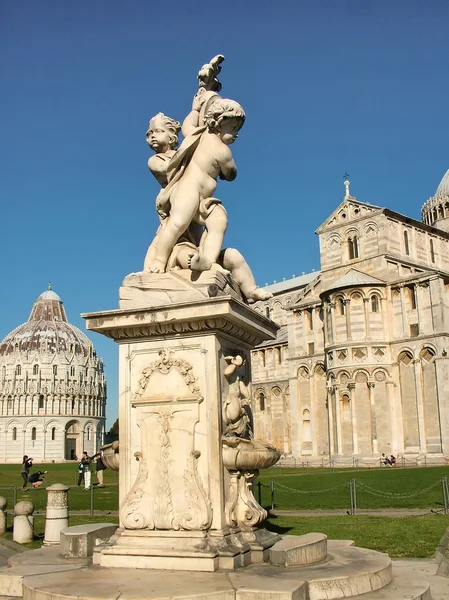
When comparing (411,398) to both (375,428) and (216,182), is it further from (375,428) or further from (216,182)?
(216,182)

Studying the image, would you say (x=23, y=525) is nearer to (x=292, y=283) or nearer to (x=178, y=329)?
(x=178, y=329)

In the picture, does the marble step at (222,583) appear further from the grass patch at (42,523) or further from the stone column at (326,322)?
the stone column at (326,322)

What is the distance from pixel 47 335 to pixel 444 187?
3245 inches

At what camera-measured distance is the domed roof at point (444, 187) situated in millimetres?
69444

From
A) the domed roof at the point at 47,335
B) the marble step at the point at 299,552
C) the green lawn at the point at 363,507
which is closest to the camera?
the marble step at the point at 299,552

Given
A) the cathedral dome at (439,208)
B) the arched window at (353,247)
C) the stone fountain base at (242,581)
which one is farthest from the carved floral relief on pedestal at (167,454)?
the cathedral dome at (439,208)

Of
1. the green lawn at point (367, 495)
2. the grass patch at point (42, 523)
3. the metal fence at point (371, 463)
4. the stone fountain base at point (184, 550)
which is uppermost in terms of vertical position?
the stone fountain base at point (184, 550)

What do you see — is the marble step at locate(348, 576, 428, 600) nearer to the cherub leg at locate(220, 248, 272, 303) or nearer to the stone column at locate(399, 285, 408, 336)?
the cherub leg at locate(220, 248, 272, 303)

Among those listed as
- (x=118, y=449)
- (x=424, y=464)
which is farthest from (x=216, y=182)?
(x=424, y=464)

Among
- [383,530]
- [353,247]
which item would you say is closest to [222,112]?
[383,530]

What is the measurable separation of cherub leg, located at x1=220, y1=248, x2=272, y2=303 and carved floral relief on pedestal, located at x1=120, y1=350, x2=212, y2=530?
56.5 inches

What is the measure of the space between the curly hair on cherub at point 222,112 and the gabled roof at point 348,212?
1701 inches

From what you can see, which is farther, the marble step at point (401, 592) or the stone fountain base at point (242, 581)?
the marble step at point (401, 592)

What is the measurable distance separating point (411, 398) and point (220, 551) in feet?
135
